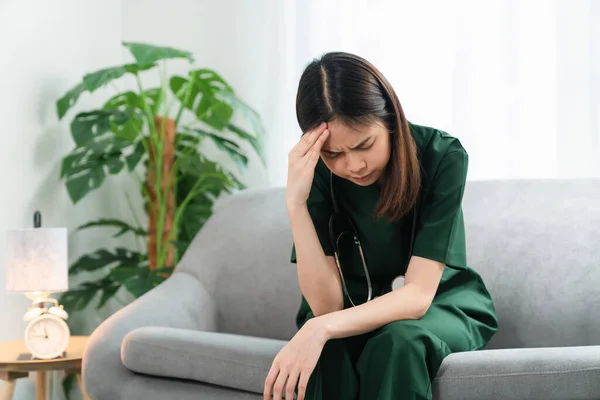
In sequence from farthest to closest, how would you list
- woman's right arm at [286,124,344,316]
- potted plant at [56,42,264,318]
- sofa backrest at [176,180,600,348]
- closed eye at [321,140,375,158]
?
potted plant at [56,42,264,318] < sofa backrest at [176,180,600,348] < woman's right arm at [286,124,344,316] < closed eye at [321,140,375,158]

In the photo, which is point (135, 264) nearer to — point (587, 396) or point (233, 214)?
point (233, 214)

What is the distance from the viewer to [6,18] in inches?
107

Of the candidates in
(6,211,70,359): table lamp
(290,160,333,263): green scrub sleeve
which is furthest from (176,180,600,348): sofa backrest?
(290,160,333,263): green scrub sleeve

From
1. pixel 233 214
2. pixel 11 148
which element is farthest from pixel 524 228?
pixel 11 148

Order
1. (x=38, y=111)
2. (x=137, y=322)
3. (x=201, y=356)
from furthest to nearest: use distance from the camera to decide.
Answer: (x=38, y=111) < (x=137, y=322) < (x=201, y=356)

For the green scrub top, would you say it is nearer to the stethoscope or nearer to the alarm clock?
the stethoscope

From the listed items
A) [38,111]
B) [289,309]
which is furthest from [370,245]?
[38,111]

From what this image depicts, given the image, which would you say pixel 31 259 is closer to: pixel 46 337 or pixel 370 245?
pixel 46 337

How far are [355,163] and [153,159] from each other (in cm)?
171

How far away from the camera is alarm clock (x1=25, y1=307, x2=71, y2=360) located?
221cm

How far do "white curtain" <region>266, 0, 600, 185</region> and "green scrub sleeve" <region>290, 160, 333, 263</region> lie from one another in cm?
126

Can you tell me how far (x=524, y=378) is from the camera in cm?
143

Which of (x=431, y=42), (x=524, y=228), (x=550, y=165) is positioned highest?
(x=431, y=42)

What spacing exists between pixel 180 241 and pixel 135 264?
21cm
